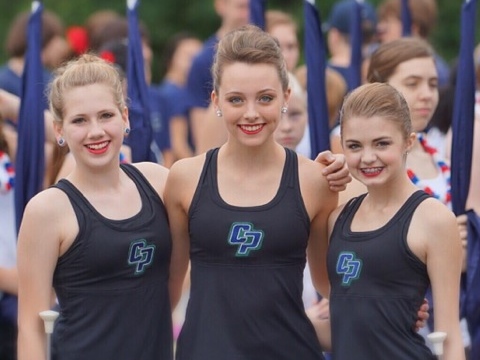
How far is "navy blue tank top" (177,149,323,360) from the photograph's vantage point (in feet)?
16.3

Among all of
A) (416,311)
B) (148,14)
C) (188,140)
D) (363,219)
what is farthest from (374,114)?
(148,14)

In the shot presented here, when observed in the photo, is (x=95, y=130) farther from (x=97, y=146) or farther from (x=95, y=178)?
(x=95, y=178)

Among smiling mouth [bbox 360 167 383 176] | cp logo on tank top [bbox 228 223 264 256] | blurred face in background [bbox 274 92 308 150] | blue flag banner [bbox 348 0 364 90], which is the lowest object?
cp logo on tank top [bbox 228 223 264 256]

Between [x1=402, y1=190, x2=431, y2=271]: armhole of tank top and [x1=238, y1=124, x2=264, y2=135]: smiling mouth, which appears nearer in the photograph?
[x1=402, y1=190, x2=431, y2=271]: armhole of tank top

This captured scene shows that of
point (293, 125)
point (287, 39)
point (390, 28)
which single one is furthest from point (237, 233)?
point (390, 28)

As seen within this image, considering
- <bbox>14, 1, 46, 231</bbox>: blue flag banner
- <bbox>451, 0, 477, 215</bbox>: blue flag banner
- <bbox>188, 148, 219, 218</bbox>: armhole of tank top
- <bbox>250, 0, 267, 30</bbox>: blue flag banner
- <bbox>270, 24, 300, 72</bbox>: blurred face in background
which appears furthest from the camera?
<bbox>270, 24, 300, 72</bbox>: blurred face in background

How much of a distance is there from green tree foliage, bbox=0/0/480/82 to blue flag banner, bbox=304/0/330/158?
974 centimetres

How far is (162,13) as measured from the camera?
17312mm

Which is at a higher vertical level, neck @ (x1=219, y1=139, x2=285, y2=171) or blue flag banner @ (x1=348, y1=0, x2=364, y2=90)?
blue flag banner @ (x1=348, y1=0, x2=364, y2=90)

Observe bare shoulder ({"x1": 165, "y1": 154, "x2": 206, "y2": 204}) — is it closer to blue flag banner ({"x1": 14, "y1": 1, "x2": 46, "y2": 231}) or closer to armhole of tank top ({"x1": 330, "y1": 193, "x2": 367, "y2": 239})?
armhole of tank top ({"x1": 330, "y1": 193, "x2": 367, "y2": 239})

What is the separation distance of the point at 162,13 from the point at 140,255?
12552 millimetres

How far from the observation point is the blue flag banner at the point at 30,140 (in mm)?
6242

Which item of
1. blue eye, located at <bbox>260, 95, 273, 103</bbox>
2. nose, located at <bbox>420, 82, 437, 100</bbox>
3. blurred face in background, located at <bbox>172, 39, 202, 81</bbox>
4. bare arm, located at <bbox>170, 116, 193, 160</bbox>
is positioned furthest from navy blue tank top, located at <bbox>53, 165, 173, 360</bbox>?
blurred face in background, located at <bbox>172, 39, 202, 81</bbox>

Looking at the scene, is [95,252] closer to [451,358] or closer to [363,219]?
[363,219]
